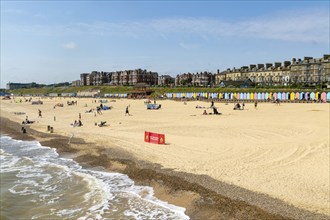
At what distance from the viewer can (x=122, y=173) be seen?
1577 centimetres

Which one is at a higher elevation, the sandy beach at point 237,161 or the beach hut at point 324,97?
the beach hut at point 324,97

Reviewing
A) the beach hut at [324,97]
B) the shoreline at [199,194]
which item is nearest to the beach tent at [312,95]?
the beach hut at [324,97]

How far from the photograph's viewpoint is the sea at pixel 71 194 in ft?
36.2

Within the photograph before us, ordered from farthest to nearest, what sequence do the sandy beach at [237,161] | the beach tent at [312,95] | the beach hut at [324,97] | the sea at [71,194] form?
1. the beach tent at [312,95]
2. the beach hut at [324,97]
3. the sea at [71,194]
4. the sandy beach at [237,161]

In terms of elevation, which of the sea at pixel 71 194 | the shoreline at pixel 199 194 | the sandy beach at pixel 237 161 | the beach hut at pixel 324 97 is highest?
the beach hut at pixel 324 97

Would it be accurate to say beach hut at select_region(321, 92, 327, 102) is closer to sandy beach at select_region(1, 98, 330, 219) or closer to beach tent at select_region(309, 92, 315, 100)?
beach tent at select_region(309, 92, 315, 100)

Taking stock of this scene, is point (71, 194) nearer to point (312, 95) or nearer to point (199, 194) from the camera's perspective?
point (199, 194)

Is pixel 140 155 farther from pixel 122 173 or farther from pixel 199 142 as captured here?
pixel 199 142

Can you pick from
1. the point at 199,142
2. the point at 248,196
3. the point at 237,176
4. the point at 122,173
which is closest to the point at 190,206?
the point at 248,196

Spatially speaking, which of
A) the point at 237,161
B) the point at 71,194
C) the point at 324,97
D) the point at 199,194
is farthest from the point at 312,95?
the point at 71,194

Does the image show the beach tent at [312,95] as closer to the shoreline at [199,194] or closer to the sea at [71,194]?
the shoreline at [199,194]

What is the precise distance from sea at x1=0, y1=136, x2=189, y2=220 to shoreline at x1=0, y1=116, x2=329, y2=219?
472 mm

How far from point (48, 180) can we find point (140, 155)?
5097 millimetres

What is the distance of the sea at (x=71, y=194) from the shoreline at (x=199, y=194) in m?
0.47
